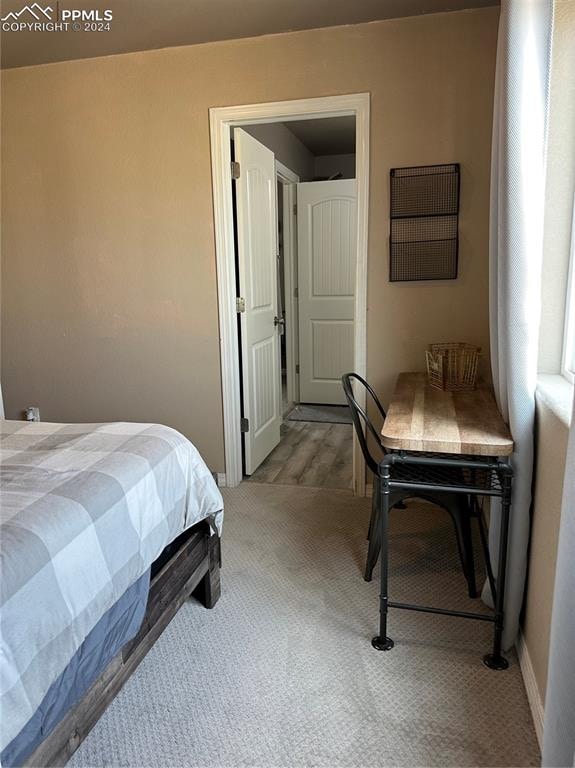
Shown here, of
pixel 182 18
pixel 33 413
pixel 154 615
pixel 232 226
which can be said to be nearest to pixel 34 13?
pixel 182 18

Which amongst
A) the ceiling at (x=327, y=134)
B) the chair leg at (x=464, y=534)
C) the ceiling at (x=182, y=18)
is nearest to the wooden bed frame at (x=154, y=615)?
the chair leg at (x=464, y=534)

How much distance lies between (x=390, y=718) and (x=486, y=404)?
3.75 feet

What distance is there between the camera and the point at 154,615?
159 centimetres

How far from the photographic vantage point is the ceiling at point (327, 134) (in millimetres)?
4465

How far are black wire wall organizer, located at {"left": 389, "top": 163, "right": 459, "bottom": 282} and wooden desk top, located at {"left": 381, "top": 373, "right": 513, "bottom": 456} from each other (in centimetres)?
73

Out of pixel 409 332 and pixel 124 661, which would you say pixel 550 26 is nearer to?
pixel 409 332

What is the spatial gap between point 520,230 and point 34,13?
2.44 m

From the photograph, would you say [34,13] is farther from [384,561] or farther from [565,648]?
[565,648]

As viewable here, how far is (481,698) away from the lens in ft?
5.18

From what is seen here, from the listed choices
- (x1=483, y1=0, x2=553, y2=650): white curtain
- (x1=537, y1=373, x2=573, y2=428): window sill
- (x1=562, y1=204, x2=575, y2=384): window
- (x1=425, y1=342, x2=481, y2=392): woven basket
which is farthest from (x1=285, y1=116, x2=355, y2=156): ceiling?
(x1=537, y1=373, x2=573, y2=428): window sill

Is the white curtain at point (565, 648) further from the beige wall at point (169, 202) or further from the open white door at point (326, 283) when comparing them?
the open white door at point (326, 283)

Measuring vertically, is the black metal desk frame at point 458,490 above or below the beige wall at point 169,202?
below

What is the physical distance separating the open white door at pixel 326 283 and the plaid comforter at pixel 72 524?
3132 mm

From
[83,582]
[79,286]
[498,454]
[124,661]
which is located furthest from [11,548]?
[79,286]
